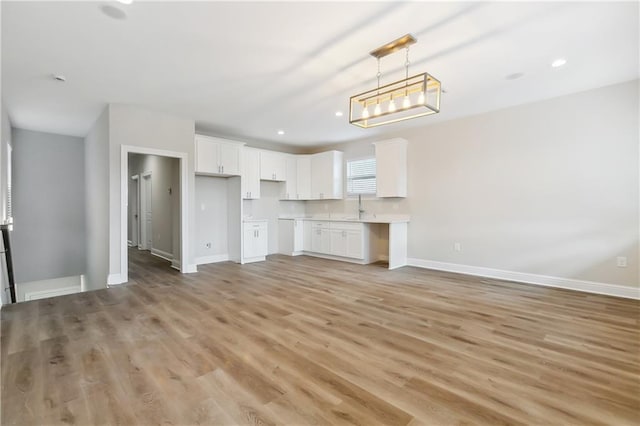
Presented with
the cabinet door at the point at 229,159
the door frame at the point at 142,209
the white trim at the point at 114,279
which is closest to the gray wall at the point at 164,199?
the door frame at the point at 142,209

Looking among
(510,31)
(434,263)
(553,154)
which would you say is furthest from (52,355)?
(553,154)

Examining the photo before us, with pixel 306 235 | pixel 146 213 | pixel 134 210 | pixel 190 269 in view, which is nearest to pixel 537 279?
pixel 306 235

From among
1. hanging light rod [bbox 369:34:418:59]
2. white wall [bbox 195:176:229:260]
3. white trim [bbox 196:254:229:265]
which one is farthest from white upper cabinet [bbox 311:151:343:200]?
hanging light rod [bbox 369:34:418:59]

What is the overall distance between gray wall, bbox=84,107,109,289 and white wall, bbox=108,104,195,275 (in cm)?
19

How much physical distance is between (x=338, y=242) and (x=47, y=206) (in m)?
6.46

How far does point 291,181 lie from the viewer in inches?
292

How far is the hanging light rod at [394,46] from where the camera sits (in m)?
2.68

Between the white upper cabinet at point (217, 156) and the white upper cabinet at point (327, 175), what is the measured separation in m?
1.98

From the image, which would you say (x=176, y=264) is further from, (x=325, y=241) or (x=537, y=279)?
(x=537, y=279)

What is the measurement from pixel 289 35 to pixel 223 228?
4610 millimetres

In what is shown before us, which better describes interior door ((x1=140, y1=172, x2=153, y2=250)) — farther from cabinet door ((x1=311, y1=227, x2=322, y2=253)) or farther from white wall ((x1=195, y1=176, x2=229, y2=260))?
cabinet door ((x1=311, y1=227, x2=322, y2=253))

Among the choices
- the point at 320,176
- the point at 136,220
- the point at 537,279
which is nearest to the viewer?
the point at 537,279

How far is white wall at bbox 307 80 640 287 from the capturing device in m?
3.87

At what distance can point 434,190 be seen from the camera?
18.4 ft
